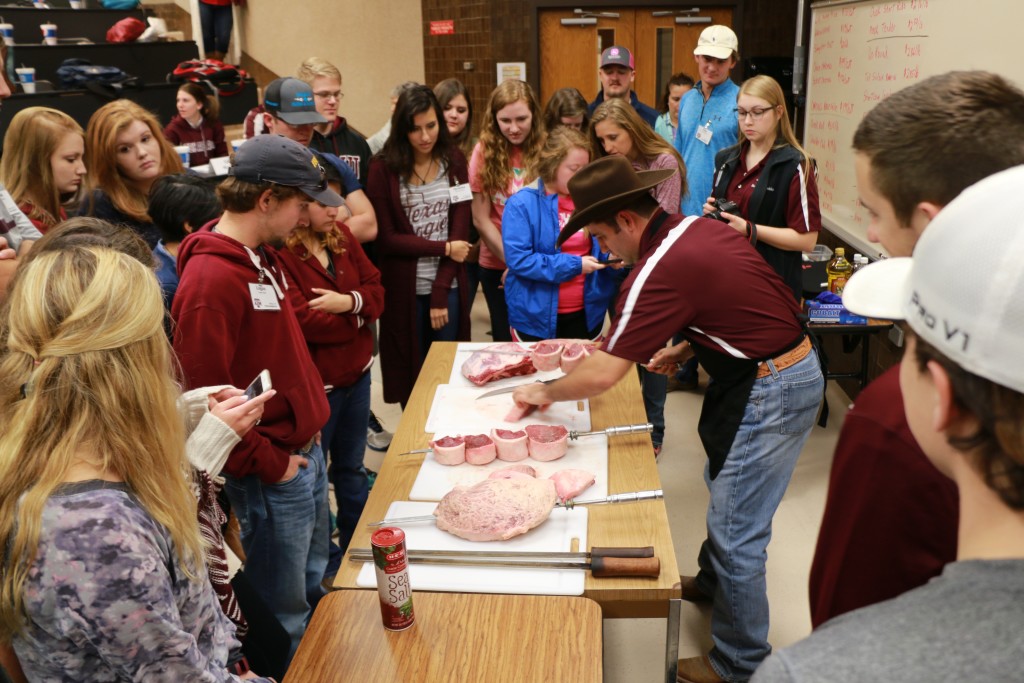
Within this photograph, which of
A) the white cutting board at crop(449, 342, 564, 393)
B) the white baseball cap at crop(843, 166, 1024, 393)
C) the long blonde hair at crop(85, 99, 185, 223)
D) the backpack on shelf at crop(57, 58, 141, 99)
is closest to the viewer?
the white baseball cap at crop(843, 166, 1024, 393)

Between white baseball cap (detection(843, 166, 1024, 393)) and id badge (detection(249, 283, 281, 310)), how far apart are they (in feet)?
5.67

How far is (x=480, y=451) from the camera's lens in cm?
229

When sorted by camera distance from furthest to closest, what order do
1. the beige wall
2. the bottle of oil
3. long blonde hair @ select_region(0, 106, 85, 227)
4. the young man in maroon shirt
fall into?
the beige wall → the bottle of oil → long blonde hair @ select_region(0, 106, 85, 227) → the young man in maroon shirt

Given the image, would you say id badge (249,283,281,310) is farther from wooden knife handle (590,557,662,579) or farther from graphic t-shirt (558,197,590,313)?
graphic t-shirt (558,197,590,313)

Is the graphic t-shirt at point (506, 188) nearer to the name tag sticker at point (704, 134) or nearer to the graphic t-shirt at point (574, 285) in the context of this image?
the graphic t-shirt at point (574, 285)

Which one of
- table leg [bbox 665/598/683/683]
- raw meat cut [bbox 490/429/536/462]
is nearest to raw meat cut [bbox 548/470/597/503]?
raw meat cut [bbox 490/429/536/462]

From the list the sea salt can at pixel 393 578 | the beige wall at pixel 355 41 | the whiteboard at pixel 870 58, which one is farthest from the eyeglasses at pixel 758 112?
the beige wall at pixel 355 41

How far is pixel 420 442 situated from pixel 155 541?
123cm

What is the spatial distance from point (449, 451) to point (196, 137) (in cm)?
407

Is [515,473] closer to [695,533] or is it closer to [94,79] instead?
[695,533]

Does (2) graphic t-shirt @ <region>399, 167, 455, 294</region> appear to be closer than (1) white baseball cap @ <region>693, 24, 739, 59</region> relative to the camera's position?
Yes

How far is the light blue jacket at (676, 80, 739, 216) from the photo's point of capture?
181 inches

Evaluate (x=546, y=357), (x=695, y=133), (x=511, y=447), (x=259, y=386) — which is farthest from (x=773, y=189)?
(x=259, y=386)

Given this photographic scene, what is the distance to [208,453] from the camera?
6.12 ft
